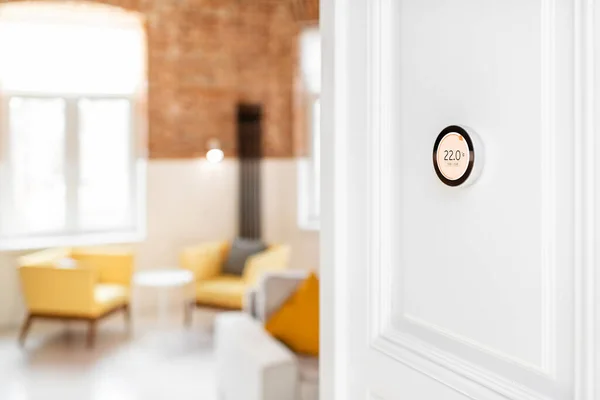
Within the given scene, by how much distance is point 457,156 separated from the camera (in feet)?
3.57

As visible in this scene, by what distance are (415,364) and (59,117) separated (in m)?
6.14

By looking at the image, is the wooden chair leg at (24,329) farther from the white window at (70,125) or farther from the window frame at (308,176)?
the window frame at (308,176)

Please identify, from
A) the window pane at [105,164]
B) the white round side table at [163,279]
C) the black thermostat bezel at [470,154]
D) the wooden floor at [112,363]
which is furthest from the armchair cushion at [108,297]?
the black thermostat bezel at [470,154]

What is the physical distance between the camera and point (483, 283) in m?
1.07

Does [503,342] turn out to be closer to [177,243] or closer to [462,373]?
[462,373]

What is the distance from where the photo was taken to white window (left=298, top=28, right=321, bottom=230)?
22.9 ft

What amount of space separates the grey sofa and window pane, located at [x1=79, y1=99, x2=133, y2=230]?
3.09 m

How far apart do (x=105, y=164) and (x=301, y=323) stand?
3.99 meters

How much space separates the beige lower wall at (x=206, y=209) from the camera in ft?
22.2

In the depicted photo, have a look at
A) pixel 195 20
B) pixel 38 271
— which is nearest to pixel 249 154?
pixel 195 20

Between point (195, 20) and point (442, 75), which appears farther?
point (195, 20)

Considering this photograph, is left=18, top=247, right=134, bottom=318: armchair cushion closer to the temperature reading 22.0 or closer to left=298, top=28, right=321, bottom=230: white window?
left=298, top=28, right=321, bottom=230: white window

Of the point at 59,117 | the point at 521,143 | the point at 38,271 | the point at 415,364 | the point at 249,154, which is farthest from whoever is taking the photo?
the point at 249,154

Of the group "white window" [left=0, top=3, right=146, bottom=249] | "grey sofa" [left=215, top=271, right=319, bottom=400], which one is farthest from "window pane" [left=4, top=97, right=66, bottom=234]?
"grey sofa" [left=215, top=271, right=319, bottom=400]
